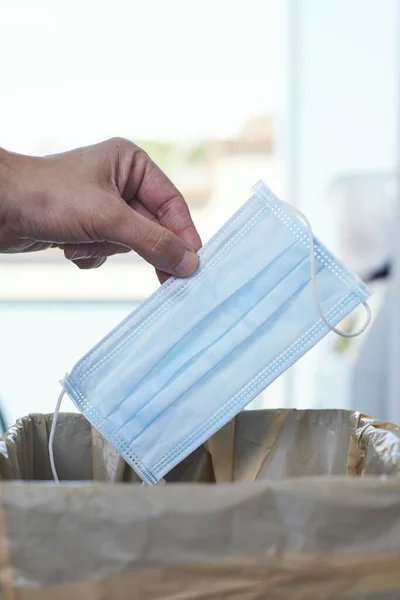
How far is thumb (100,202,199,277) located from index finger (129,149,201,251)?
67 mm

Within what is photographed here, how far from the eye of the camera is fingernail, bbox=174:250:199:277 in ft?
2.00

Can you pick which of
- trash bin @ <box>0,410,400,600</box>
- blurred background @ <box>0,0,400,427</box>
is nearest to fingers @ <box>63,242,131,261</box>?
trash bin @ <box>0,410,400,600</box>

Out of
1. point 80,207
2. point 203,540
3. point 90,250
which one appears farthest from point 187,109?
point 203,540

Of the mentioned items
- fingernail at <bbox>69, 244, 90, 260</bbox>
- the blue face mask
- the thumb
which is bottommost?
the blue face mask

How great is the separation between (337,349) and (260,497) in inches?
64.7

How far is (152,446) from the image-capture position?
0.61m

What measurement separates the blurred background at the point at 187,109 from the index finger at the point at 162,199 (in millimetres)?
1523

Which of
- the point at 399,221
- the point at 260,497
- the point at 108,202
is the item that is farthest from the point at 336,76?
the point at 260,497

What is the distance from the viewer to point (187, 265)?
61cm

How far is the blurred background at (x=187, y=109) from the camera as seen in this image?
2533 mm

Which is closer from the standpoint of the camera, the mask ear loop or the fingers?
the mask ear loop

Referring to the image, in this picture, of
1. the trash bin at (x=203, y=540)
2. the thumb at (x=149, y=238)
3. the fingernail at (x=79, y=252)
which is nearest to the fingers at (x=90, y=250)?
the fingernail at (x=79, y=252)

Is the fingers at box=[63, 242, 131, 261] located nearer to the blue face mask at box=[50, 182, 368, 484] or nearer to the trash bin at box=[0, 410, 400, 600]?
the blue face mask at box=[50, 182, 368, 484]

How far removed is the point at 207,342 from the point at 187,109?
241 cm
